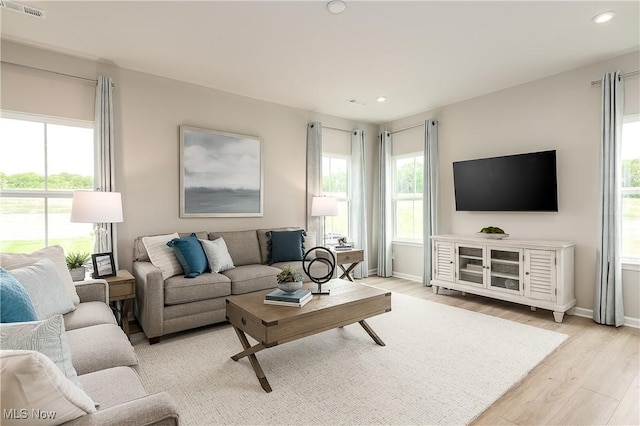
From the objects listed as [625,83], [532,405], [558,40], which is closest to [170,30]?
[558,40]

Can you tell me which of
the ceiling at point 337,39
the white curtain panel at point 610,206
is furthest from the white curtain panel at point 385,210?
the white curtain panel at point 610,206

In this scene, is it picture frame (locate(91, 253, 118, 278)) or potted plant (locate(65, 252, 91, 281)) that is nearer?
potted plant (locate(65, 252, 91, 281))

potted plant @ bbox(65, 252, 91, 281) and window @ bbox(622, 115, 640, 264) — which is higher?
window @ bbox(622, 115, 640, 264)

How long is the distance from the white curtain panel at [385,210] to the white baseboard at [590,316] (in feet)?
8.74

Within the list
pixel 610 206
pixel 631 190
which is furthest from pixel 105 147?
pixel 631 190

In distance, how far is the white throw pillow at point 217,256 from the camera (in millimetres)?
3467

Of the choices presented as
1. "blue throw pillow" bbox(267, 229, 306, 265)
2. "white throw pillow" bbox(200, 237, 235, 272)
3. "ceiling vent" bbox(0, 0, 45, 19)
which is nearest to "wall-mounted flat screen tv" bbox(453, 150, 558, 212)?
"blue throw pillow" bbox(267, 229, 306, 265)

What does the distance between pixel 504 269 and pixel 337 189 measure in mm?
2789

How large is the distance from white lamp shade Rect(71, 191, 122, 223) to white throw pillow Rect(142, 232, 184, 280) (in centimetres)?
47

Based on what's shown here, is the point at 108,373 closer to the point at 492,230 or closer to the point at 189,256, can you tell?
the point at 189,256

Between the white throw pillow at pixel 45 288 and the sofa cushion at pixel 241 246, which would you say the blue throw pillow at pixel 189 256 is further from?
the white throw pillow at pixel 45 288

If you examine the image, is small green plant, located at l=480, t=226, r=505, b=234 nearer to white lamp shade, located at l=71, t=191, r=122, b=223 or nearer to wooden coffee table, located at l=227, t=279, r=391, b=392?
wooden coffee table, located at l=227, t=279, r=391, b=392

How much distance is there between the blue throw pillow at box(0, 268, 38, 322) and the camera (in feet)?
4.34

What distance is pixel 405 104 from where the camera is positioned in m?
4.88
